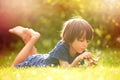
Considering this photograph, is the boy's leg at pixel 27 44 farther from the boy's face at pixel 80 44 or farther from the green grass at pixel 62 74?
the green grass at pixel 62 74

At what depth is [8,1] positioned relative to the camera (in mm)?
7020

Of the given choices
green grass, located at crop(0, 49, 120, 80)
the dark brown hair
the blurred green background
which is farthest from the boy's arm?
the blurred green background

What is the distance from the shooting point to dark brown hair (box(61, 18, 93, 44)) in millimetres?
4496

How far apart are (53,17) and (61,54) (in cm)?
264

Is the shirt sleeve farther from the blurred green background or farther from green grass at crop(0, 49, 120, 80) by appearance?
the blurred green background

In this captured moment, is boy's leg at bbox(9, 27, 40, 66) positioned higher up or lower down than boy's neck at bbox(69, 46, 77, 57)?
higher up

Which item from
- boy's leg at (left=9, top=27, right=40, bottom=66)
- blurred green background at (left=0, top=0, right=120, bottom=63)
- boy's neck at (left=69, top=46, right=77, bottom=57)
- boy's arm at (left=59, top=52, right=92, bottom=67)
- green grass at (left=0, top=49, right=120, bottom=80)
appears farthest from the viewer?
blurred green background at (left=0, top=0, right=120, bottom=63)

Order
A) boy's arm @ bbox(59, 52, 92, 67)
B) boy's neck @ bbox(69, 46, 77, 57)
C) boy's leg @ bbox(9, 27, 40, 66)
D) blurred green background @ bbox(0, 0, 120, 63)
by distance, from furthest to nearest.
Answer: blurred green background @ bbox(0, 0, 120, 63) → boy's leg @ bbox(9, 27, 40, 66) → boy's neck @ bbox(69, 46, 77, 57) → boy's arm @ bbox(59, 52, 92, 67)

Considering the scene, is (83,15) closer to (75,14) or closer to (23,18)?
(75,14)

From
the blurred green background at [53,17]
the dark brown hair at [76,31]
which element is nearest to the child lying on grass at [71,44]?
the dark brown hair at [76,31]

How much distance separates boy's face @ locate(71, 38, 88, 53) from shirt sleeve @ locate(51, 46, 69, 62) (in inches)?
4.4

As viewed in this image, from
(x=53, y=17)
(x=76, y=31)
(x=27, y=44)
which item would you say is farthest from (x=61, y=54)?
(x=53, y=17)

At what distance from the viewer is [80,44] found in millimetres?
4500

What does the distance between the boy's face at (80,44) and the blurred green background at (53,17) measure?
233cm
